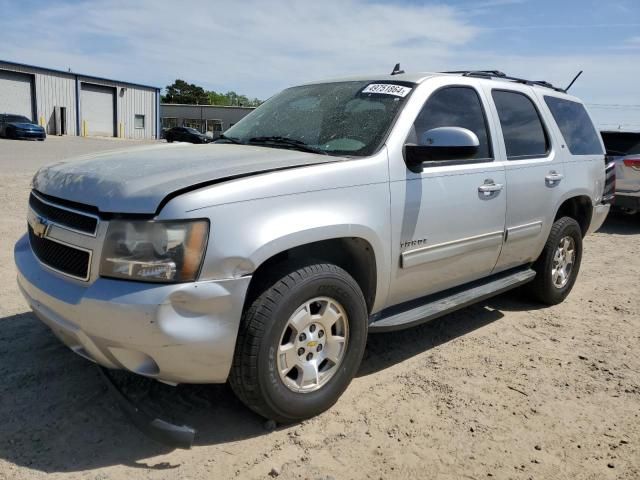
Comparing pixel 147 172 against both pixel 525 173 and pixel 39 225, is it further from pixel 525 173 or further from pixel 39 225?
pixel 525 173

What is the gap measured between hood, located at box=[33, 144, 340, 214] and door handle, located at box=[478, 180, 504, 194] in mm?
1219

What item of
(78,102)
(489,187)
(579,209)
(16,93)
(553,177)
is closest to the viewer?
(489,187)

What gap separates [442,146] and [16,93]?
133 ft

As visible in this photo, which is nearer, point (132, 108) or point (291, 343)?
point (291, 343)

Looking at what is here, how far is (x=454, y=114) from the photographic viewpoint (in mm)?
3703

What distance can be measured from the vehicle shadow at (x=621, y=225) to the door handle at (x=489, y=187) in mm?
6407

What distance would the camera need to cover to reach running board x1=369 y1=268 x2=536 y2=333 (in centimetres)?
327

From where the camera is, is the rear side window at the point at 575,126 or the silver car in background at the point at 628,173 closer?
the rear side window at the point at 575,126

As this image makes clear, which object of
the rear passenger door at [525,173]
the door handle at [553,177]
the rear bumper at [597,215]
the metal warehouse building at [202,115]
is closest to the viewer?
the rear passenger door at [525,173]

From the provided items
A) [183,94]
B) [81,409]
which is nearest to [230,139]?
[81,409]

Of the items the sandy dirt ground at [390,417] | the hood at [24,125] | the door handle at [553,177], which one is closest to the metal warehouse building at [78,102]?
the hood at [24,125]

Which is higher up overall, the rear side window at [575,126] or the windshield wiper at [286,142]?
the rear side window at [575,126]

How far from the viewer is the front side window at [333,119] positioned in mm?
3238

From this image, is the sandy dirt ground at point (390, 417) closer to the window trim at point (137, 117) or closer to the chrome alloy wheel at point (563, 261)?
the chrome alloy wheel at point (563, 261)
